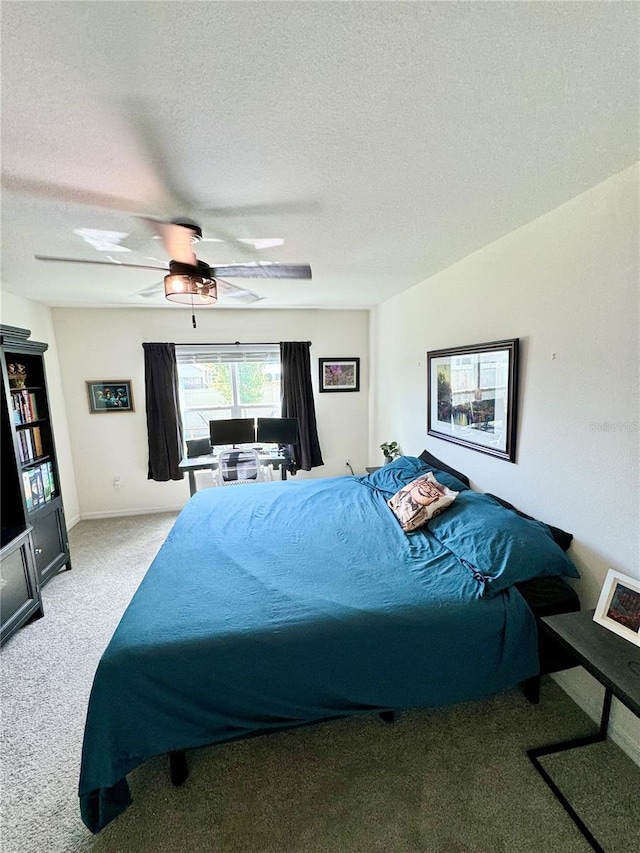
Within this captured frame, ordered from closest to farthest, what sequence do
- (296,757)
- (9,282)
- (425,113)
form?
(425,113) < (296,757) < (9,282)

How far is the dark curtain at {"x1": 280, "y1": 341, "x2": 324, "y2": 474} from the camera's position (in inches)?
174

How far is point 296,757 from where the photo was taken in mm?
1561

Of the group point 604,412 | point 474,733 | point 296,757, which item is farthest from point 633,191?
point 296,757

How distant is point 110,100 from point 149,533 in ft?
12.2

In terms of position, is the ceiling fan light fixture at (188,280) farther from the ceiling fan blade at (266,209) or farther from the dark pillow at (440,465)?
the dark pillow at (440,465)

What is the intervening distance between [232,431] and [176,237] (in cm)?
273

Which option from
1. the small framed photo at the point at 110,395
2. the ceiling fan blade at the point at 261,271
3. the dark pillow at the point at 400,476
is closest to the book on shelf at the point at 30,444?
the small framed photo at the point at 110,395

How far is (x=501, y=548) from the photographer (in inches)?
68.0

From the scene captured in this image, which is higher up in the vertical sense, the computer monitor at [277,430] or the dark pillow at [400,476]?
the computer monitor at [277,430]

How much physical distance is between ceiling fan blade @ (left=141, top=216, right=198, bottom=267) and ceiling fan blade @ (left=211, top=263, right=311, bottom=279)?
0.18 metres

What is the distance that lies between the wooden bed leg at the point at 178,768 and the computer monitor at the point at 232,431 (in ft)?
10.1

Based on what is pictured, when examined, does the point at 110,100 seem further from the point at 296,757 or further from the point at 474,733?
the point at 474,733

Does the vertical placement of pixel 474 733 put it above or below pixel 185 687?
below

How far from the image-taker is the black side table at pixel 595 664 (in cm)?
118
